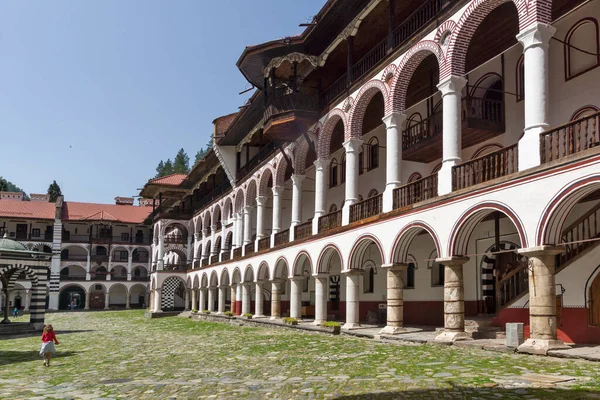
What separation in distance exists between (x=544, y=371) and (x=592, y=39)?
9.17 m

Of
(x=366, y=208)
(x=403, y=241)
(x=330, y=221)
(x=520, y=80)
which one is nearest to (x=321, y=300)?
(x=330, y=221)

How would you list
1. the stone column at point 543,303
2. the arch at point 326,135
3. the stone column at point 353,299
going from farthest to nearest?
the arch at point 326,135 < the stone column at point 353,299 < the stone column at point 543,303

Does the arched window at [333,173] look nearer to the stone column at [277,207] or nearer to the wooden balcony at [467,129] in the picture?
the stone column at [277,207]

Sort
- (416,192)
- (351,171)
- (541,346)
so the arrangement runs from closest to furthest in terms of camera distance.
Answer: (541,346), (416,192), (351,171)

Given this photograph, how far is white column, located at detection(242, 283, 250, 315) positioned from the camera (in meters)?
32.3

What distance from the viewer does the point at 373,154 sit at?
24562mm

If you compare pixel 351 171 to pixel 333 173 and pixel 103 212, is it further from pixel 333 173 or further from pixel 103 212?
pixel 103 212

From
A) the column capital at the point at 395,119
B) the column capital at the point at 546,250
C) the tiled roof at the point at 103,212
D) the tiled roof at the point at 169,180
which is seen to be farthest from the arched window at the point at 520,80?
the tiled roof at the point at 103,212

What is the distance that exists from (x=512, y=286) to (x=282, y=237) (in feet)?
42.1

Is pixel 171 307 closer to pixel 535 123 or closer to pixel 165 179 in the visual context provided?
pixel 165 179

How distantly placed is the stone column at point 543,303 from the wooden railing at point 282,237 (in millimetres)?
15858

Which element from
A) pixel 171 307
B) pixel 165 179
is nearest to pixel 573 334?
pixel 165 179

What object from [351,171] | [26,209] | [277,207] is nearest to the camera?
[351,171]

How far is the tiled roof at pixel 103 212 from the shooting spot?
62.7m
